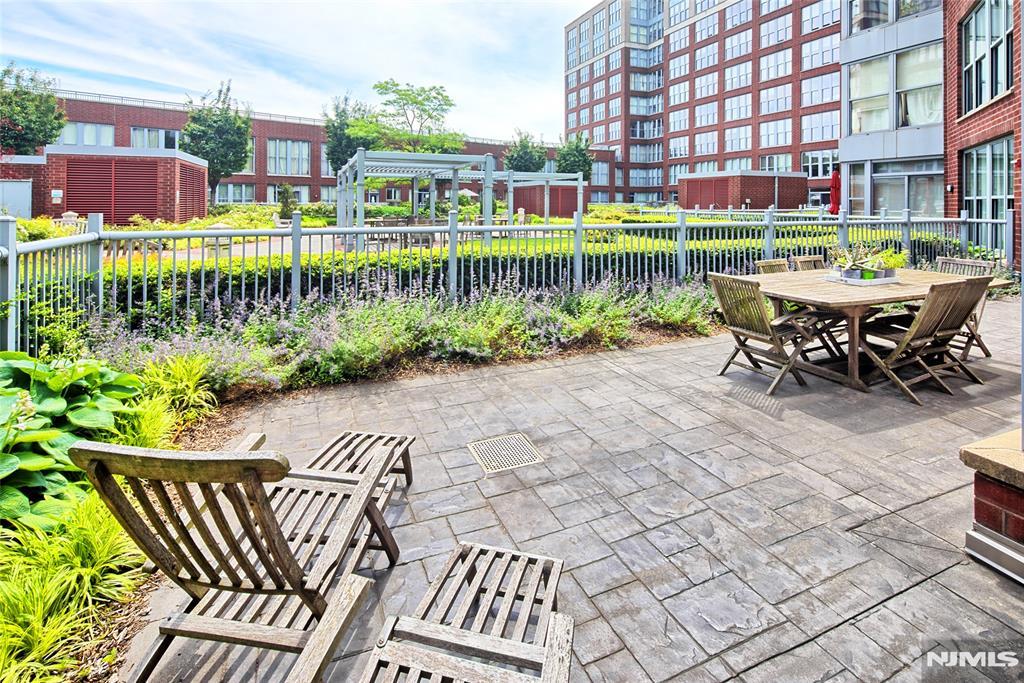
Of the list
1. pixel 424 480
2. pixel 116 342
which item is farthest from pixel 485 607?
pixel 116 342

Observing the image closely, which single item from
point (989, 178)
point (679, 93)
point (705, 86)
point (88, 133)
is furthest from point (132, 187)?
point (679, 93)

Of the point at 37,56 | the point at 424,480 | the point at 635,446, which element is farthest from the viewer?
the point at 37,56

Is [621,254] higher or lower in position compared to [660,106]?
lower

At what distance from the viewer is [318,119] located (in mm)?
47031

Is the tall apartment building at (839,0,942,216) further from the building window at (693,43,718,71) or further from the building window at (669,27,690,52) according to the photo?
the building window at (669,27,690,52)

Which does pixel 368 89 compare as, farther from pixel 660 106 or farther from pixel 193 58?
pixel 660 106

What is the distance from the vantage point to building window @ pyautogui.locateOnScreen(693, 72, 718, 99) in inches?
1927

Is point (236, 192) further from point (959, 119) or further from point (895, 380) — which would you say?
point (895, 380)

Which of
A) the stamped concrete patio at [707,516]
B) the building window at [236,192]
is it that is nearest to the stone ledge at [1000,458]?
the stamped concrete patio at [707,516]

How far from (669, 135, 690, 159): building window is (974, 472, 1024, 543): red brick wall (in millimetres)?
54348

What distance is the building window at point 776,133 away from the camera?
4312 centimetres

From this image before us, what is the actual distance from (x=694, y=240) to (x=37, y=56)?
4168cm

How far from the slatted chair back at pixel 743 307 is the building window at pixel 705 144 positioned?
160ft

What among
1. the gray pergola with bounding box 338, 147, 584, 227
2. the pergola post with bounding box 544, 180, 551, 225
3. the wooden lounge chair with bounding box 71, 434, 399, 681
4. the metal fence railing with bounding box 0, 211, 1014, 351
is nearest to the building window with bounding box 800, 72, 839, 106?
the pergola post with bounding box 544, 180, 551, 225
